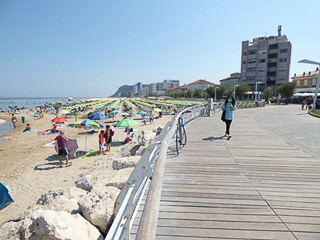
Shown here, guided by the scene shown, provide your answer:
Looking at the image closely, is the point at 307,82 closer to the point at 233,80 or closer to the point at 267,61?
the point at 267,61

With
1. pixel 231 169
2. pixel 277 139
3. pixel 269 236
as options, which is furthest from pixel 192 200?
pixel 277 139

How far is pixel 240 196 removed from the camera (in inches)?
115

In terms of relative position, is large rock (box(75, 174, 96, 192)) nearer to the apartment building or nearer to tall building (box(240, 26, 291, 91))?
the apartment building

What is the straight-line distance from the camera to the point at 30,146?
50.5 ft

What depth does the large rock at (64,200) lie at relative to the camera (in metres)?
3.76

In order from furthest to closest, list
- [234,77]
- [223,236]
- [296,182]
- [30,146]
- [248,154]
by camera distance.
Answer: [234,77]
[30,146]
[248,154]
[296,182]
[223,236]

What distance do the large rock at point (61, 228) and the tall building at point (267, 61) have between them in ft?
231

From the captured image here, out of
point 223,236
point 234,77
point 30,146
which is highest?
point 234,77

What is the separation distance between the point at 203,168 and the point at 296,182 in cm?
171

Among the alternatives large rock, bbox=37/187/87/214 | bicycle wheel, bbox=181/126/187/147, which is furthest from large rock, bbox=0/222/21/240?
bicycle wheel, bbox=181/126/187/147

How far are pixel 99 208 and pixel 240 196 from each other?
2424mm

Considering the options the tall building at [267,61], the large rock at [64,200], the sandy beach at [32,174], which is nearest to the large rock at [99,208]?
the large rock at [64,200]

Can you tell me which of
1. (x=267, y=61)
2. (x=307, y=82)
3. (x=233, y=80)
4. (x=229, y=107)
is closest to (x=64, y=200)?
(x=229, y=107)

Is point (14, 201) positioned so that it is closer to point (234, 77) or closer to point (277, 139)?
point (277, 139)
